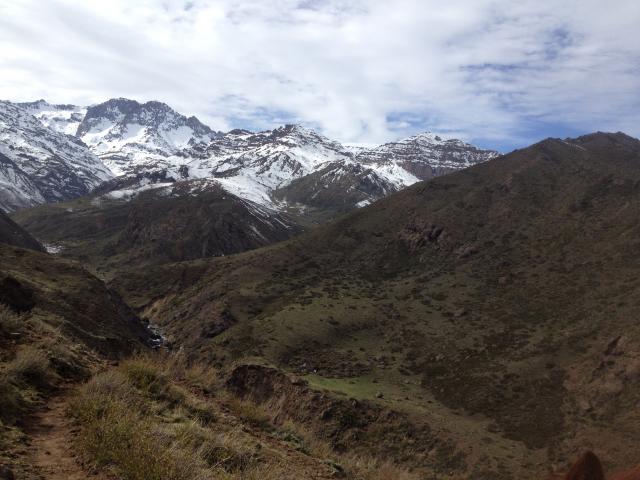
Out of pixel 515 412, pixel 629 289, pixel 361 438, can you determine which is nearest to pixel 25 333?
pixel 361 438

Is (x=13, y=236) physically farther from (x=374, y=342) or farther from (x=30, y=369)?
(x=30, y=369)

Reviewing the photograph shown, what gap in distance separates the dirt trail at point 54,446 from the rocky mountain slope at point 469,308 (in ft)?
36.4

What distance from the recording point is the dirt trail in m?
6.96

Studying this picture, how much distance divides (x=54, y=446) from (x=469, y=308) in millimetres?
79549

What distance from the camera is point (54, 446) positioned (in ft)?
25.6

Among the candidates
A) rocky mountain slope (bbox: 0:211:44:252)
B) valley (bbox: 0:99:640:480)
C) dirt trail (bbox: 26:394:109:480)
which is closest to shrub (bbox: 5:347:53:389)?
valley (bbox: 0:99:640:480)

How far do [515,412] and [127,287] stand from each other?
108 metres

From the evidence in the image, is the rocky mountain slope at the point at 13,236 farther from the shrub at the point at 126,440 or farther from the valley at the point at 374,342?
the shrub at the point at 126,440

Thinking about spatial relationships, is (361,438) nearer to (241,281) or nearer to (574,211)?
(241,281)

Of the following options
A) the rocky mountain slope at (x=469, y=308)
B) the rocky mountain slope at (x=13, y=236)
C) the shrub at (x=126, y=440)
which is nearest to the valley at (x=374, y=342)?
the shrub at (x=126, y=440)

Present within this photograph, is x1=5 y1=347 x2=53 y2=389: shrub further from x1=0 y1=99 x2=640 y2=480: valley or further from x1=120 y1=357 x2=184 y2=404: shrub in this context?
x1=120 y1=357 x2=184 y2=404: shrub

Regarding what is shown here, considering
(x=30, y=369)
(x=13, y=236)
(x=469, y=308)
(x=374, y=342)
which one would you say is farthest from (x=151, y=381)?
(x=13, y=236)

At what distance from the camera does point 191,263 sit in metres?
138

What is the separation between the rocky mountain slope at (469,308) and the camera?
50.0m
